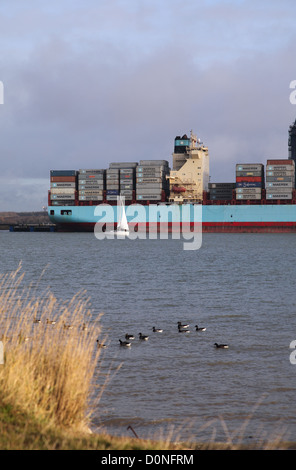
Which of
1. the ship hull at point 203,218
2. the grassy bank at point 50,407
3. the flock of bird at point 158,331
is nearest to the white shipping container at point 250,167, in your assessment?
the ship hull at point 203,218

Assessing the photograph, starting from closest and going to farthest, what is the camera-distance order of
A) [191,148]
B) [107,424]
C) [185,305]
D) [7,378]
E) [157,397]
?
1. [7,378]
2. [107,424]
3. [157,397]
4. [185,305]
5. [191,148]

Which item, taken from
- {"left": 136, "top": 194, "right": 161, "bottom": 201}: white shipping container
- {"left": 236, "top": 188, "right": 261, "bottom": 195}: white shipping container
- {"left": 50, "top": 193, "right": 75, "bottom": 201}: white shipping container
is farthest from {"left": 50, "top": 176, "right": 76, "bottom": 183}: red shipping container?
{"left": 236, "top": 188, "right": 261, "bottom": 195}: white shipping container

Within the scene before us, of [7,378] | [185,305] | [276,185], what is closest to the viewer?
[7,378]

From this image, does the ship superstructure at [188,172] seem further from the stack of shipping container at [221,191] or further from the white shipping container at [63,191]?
the white shipping container at [63,191]

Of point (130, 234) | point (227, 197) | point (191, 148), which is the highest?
point (191, 148)

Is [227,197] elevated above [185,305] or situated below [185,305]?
above

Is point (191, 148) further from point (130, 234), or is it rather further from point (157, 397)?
point (157, 397)

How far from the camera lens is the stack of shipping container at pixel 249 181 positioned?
95.4 m

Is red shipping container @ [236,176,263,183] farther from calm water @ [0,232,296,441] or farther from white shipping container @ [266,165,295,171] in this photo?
calm water @ [0,232,296,441]

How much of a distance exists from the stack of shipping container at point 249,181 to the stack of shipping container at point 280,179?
1.99m

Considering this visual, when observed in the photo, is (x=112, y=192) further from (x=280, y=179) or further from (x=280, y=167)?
(x=280, y=167)
